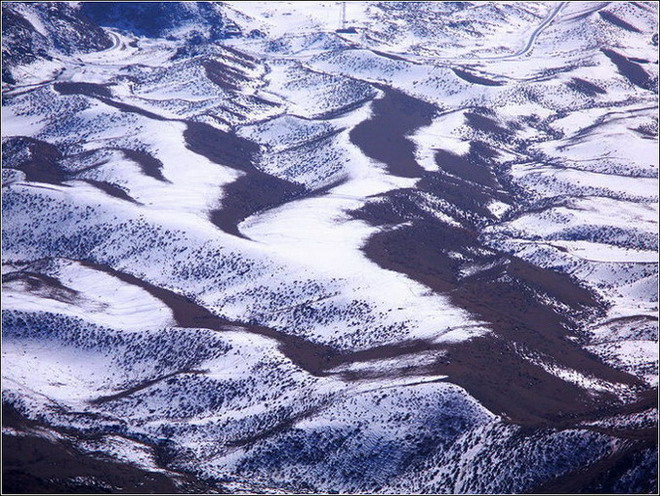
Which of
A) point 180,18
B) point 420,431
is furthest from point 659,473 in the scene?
point 180,18

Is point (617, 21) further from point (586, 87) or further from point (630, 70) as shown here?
point (586, 87)

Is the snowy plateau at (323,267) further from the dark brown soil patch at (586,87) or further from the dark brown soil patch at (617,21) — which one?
the dark brown soil patch at (617,21)

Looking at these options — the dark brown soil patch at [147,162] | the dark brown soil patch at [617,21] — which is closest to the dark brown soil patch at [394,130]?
the dark brown soil patch at [147,162]

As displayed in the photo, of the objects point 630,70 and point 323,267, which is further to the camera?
point 630,70

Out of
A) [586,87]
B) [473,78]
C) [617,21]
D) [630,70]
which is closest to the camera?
[586,87]

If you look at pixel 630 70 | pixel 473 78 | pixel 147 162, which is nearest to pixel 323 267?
pixel 147 162

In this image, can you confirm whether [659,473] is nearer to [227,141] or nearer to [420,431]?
[420,431]

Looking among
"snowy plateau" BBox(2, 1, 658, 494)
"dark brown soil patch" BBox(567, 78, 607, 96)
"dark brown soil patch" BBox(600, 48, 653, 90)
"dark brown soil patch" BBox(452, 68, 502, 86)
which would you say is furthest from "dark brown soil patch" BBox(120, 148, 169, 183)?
"dark brown soil patch" BBox(600, 48, 653, 90)

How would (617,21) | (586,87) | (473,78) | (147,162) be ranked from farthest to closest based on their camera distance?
(617,21), (473,78), (586,87), (147,162)

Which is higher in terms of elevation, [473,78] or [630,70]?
[630,70]
